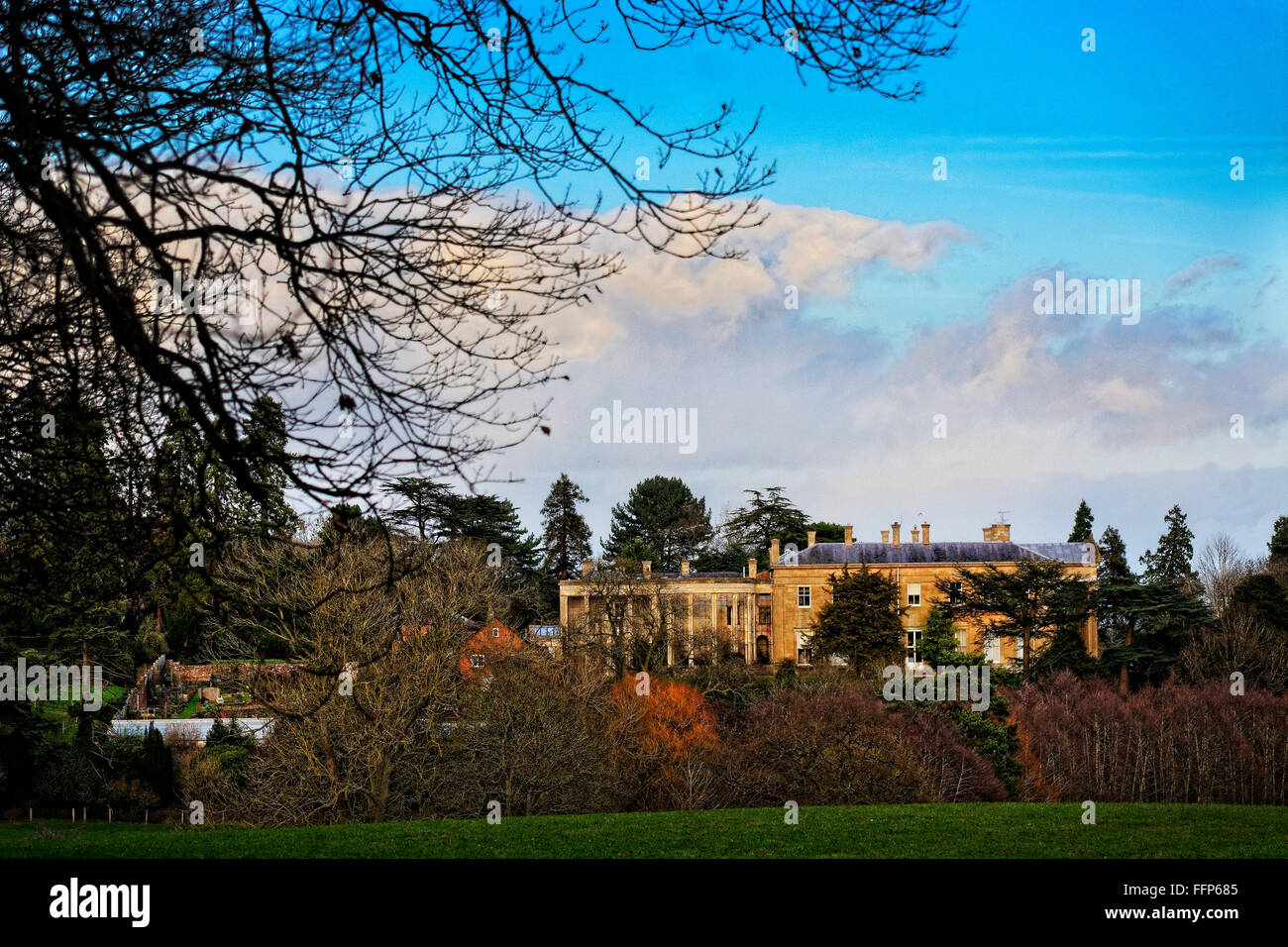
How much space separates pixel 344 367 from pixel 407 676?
1751cm

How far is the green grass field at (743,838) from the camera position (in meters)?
13.3

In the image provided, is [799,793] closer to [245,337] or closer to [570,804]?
[570,804]

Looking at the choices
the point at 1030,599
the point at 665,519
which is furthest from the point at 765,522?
the point at 1030,599

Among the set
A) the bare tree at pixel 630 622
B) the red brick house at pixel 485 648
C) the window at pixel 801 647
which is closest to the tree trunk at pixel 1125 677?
the bare tree at pixel 630 622

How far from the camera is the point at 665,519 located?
259 ft

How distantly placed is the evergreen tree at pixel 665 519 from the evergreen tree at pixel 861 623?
3063cm

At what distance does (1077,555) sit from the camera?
57.0 m

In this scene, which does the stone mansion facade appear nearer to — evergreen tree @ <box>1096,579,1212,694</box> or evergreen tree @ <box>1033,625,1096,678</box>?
evergreen tree @ <box>1096,579,1212,694</box>

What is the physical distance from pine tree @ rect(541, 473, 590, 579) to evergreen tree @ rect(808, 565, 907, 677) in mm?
23633

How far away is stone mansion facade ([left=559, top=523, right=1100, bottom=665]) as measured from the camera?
56656mm

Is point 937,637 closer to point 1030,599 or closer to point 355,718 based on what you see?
point 1030,599

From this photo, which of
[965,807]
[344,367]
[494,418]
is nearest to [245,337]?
[344,367]

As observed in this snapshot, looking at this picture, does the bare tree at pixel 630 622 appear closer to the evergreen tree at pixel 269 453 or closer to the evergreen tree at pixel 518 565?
the evergreen tree at pixel 518 565

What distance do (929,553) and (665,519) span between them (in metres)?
24.4
